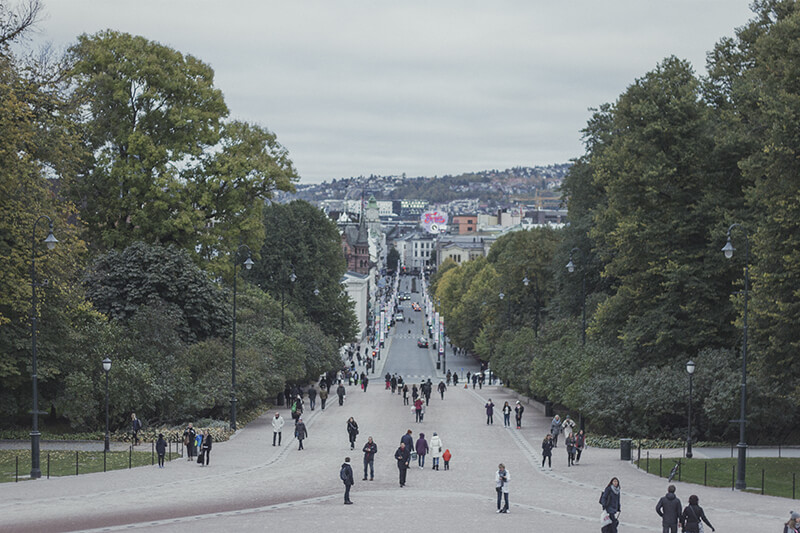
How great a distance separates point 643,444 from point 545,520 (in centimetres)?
1565

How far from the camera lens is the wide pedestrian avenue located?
23.4m

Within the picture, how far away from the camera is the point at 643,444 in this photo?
39.2 meters

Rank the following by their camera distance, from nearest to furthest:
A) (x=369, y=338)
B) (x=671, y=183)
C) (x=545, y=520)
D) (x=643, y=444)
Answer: (x=545, y=520)
(x=643, y=444)
(x=671, y=183)
(x=369, y=338)

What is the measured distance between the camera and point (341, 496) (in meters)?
28.0

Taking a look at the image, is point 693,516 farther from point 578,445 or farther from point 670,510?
point 578,445

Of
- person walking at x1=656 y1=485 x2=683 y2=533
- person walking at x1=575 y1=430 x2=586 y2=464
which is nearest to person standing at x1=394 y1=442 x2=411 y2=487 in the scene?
person walking at x1=575 y1=430 x2=586 y2=464

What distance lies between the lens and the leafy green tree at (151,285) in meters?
46.0

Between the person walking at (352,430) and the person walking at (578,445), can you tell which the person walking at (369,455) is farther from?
the person walking at (578,445)

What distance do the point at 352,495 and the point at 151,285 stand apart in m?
20.8

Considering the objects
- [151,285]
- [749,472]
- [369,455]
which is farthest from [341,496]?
[151,285]

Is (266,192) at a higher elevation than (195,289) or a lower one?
higher

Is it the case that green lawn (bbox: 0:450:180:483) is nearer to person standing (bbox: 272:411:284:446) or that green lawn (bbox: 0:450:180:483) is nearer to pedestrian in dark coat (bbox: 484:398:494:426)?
person standing (bbox: 272:411:284:446)

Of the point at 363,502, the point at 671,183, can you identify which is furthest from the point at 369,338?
the point at 363,502

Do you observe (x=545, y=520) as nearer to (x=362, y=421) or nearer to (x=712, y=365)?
(x=712, y=365)
